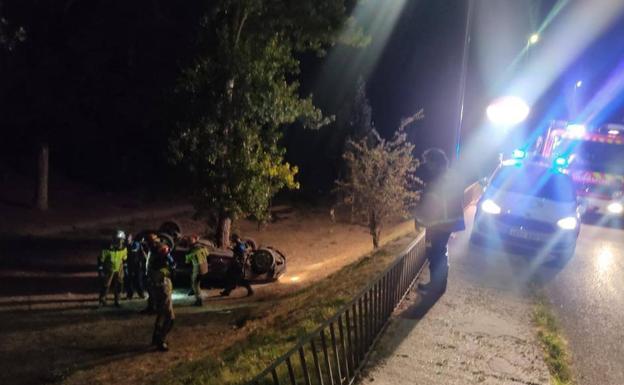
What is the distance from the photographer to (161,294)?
8867 mm

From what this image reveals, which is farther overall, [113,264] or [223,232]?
[223,232]


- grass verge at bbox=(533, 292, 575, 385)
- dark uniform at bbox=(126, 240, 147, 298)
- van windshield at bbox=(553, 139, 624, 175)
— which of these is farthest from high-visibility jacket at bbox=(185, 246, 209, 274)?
van windshield at bbox=(553, 139, 624, 175)

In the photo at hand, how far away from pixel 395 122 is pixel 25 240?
25543 millimetres

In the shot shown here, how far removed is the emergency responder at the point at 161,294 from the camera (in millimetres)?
8906

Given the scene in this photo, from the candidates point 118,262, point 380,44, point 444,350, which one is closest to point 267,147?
point 118,262

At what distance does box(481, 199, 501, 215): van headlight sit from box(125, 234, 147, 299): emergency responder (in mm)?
7143

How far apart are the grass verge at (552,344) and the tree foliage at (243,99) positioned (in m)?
7.65

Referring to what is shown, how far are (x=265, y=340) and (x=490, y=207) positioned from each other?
594 centimetres

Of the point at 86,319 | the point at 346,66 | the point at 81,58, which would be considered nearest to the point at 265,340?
the point at 86,319

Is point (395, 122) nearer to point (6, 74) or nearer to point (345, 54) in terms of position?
point (345, 54)

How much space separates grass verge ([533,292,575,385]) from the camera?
5.65 meters

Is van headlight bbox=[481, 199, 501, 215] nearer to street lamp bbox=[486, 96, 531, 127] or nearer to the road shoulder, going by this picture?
the road shoulder

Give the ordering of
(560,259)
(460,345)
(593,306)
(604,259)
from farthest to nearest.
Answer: (604,259) → (560,259) → (593,306) → (460,345)

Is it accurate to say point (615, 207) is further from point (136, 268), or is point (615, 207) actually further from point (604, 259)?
point (136, 268)
